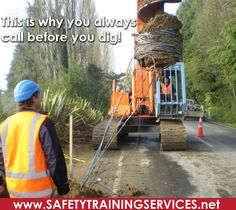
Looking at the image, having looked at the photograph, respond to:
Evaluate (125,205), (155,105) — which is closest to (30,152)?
(125,205)

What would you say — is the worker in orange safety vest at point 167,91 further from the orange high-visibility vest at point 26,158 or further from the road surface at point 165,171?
the orange high-visibility vest at point 26,158

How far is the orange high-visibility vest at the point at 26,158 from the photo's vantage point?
350cm

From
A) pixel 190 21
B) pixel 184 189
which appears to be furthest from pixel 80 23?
pixel 190 21

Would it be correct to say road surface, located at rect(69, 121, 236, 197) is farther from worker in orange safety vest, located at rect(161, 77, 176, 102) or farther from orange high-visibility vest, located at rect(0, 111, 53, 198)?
orange high-visibility vest, located at rect(0, 111, 53, 198)

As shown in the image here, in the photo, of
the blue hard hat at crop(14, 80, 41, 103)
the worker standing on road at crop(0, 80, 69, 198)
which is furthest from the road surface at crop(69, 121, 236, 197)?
the blue hard hat at crop(14, 80, 41, 103)

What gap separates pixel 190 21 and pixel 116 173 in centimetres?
5194

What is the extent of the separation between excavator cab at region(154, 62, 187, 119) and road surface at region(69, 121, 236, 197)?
118 cm

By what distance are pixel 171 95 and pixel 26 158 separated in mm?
9468

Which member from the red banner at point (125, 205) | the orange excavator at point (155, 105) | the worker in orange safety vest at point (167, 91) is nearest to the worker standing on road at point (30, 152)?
the red banner at point (125, 205)

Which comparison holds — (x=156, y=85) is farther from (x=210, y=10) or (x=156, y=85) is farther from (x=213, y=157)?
(x=210, y=10)

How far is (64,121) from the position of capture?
12.7 metres

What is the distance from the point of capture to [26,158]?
3.51 metres

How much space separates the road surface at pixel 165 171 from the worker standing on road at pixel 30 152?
3310 mm

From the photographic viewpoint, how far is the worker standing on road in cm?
350
